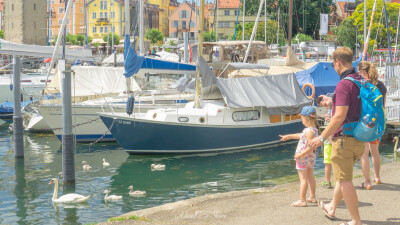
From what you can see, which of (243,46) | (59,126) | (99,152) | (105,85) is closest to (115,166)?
(99,152)

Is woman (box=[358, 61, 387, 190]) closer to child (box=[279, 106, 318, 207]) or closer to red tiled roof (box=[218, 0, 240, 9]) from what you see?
child (box=[279, 106, 318, 207])

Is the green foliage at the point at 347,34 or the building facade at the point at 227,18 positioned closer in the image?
the green foliage at the point at 347,34

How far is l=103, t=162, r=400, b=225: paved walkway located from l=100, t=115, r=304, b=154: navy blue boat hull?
1100 centimetres

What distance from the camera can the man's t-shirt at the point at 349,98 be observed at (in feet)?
21.4

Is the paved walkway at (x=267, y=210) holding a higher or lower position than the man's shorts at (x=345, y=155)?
lower

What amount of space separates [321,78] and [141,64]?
28.7 ft

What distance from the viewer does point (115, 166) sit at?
2008 cm

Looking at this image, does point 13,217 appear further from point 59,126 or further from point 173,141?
point 59,126

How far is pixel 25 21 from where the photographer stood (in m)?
103

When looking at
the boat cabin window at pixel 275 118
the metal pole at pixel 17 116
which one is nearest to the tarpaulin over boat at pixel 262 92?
the boat cabin window at pixel 275 118

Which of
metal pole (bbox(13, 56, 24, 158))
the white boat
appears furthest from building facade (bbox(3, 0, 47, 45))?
the white boat

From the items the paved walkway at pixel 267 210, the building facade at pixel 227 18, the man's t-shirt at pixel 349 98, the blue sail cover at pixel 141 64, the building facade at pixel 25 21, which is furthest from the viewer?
the building facade at pixel 227 18

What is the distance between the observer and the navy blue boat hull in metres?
20.6

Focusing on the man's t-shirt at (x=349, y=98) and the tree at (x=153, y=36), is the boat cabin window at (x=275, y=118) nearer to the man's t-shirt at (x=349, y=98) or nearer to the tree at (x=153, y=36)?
the man's t-shirt at (x=349, y=98)
